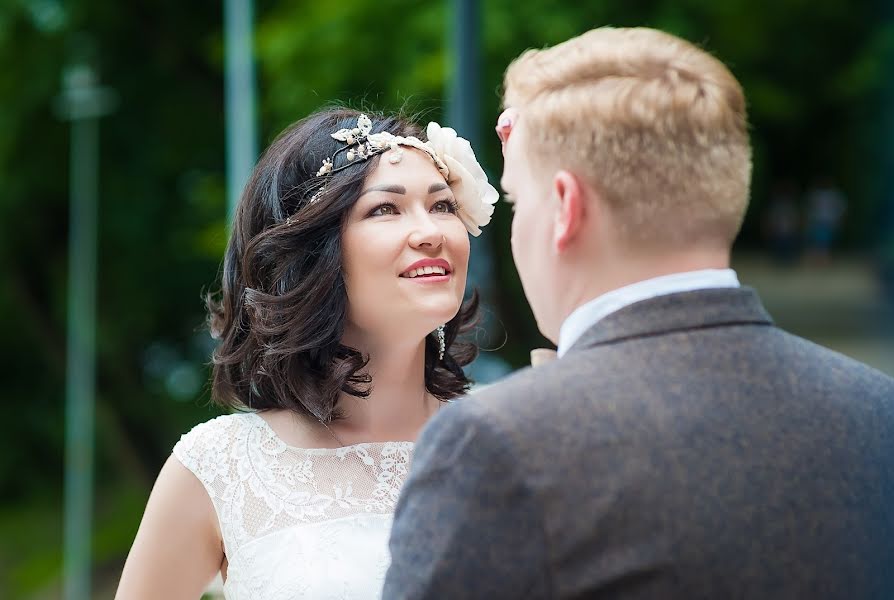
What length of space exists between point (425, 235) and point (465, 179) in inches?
11.4

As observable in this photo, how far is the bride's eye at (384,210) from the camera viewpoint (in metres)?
2.86

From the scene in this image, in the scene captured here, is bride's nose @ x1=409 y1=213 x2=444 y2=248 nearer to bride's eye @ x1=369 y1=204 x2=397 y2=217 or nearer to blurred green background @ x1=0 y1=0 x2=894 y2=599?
bride's eye @ x1=369 y1=204 x2=397 y2=217

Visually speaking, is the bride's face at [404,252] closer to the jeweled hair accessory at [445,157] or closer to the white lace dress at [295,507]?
the jeweled hair accessory at [445,157]

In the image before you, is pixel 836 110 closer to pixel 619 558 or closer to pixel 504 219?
pixel 504 219

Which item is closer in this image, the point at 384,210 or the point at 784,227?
the point at 384,210

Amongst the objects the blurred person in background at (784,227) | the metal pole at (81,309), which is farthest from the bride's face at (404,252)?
the blurred person in background at (784,227)

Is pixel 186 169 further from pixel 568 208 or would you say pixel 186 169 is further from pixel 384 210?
pixel 568 208

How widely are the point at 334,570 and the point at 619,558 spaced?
130 centimetres

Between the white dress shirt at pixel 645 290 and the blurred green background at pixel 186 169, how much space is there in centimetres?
845

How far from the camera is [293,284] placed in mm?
2902

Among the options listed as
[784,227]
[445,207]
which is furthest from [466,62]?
[784,227]

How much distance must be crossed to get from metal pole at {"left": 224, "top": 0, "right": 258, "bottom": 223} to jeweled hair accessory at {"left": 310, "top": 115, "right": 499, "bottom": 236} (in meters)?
6.97

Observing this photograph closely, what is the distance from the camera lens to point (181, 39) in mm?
14664

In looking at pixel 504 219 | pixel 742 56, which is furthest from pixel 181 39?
pixel 742 56
